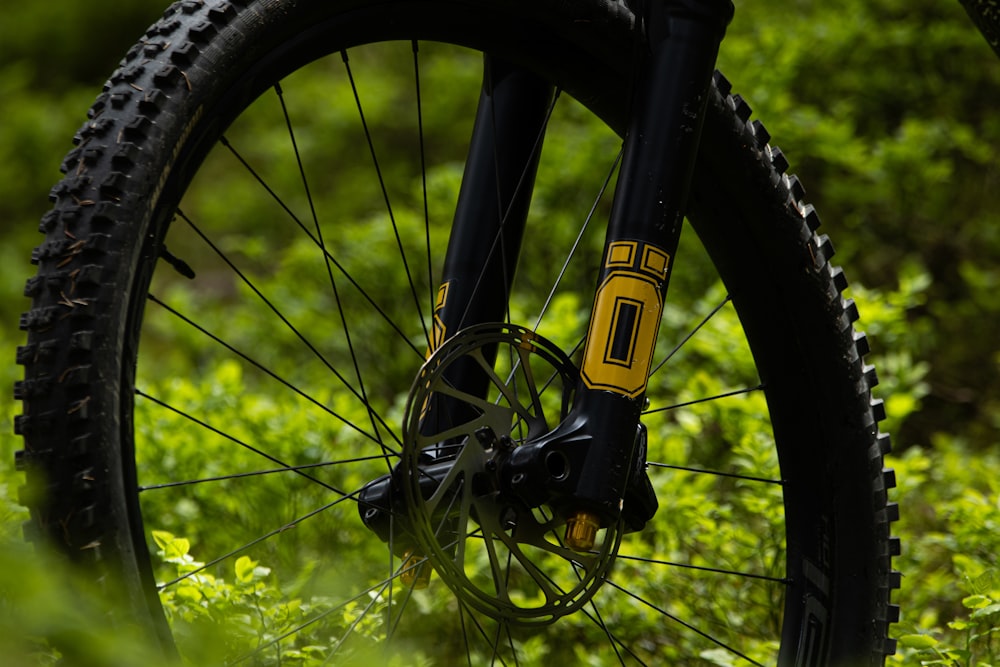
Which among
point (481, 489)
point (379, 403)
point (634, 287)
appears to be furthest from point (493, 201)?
point (379, 403)

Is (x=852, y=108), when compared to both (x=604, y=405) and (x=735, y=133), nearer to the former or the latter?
(x=735, y=133)

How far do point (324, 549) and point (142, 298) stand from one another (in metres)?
1.33

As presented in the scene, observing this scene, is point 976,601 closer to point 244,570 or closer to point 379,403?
point 244,570

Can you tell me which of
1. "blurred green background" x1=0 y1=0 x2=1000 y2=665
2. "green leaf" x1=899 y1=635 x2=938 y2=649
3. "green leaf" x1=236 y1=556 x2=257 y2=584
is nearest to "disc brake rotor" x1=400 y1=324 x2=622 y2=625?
"green leaf" x1=236 y1=556 x2=257 y2=584

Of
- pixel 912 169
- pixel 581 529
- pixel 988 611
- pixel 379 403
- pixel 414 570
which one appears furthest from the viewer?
pixel 912 169

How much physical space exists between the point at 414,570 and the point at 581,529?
0.92ft

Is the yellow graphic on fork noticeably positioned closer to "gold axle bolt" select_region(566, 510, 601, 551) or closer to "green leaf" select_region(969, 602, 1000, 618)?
"gold axle bolt" select_region(566, 510, 601, 551)

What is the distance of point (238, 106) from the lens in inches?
41.8

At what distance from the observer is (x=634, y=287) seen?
119cm

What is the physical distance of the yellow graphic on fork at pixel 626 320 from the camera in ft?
3.84

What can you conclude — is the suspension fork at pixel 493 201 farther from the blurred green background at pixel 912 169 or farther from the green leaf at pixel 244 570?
the blurred green background at pixel 912 169

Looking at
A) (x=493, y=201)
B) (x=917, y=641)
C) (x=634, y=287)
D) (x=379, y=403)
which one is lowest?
(x=917, y=641)

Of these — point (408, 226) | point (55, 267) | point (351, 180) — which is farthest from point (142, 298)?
point (351, 180)

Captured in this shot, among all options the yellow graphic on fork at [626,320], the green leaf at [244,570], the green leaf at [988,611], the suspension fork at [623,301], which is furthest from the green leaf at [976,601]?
the green leaf at [244,570]
